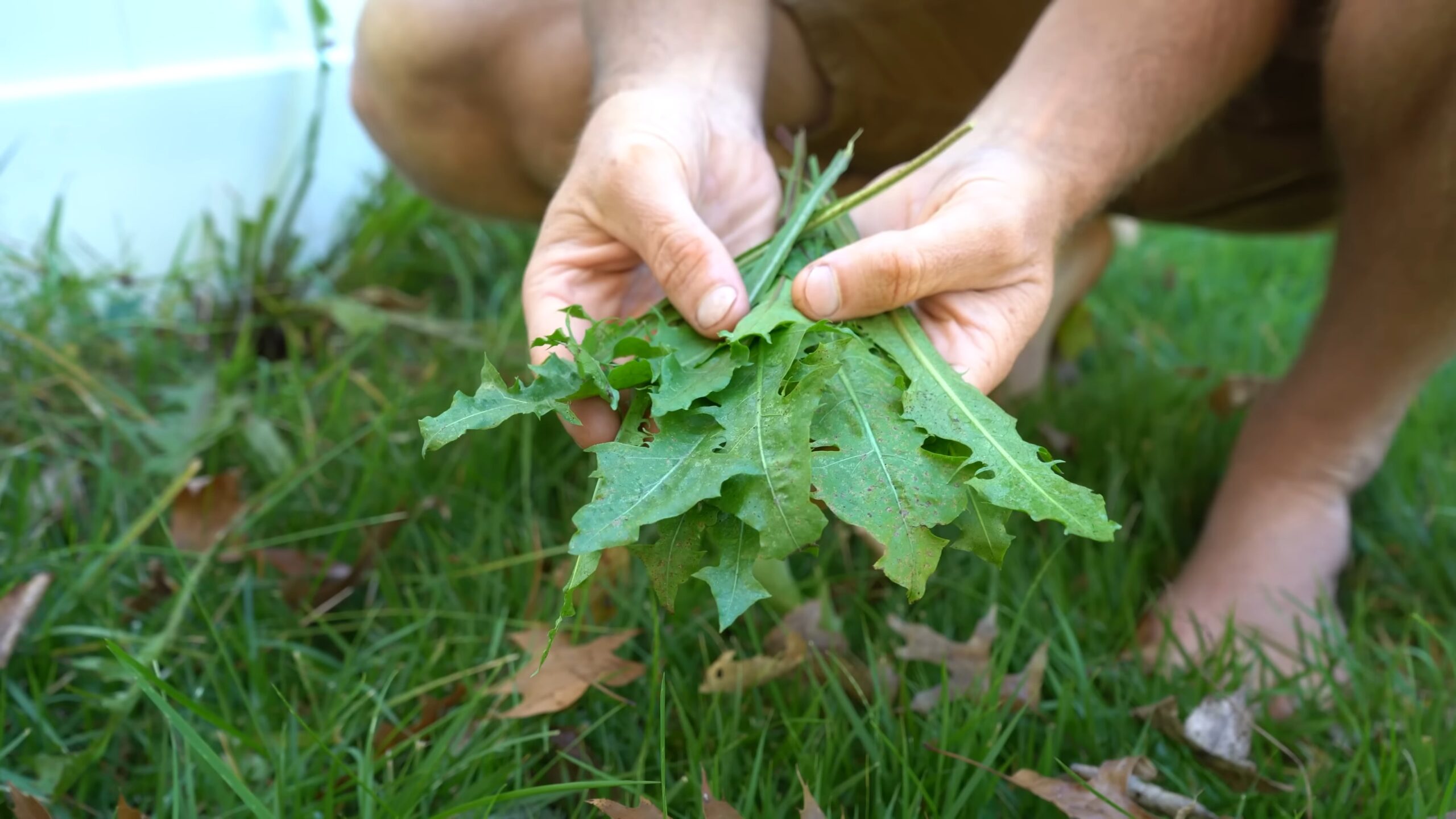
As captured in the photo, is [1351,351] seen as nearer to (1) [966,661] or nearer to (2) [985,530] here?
(1) [966,661]

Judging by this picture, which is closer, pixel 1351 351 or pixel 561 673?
pixel 561 673

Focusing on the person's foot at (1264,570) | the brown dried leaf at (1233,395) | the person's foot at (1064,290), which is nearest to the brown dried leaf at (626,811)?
the person's foot at (1264,570)

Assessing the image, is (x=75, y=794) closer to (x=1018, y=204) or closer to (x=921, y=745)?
(x=921, y=745)

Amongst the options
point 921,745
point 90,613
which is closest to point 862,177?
point 921,745

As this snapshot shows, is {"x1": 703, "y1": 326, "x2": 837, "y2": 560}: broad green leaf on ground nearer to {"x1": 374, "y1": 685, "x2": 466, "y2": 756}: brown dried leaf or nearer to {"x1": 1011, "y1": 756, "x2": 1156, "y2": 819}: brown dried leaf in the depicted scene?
{"x1": 1011, "y1": 756, "x2": 1156, "y2": 819}: brown dried leaf

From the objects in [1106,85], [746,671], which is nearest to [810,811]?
[746,671]
